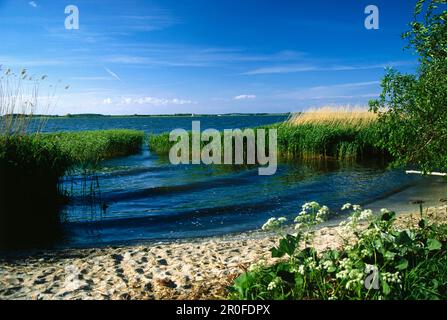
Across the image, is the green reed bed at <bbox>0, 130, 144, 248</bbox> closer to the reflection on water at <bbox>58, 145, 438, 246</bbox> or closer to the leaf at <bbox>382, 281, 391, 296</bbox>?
the reflection on water at <bbox>58, 145, 438, 246</bbox>

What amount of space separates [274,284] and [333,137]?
24.3m

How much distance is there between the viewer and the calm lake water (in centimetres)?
1158

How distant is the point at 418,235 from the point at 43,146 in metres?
11.2

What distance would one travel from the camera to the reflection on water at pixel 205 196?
1163cm

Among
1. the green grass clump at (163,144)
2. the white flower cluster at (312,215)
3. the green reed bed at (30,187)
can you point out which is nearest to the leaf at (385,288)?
the white flower cluster at (312,215)

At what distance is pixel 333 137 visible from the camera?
27359 mm

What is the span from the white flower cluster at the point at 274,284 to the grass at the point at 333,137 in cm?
2185

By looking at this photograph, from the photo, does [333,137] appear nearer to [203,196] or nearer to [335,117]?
[335,117]

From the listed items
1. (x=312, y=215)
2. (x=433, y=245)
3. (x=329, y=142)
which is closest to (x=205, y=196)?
(x=312, y=215)

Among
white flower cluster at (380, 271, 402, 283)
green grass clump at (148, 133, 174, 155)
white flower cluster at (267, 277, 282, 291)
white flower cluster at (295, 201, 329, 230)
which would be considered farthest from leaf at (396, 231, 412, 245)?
green grass clump at (148, 133, 174, 155)

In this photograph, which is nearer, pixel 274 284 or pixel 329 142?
pixel 274 284
